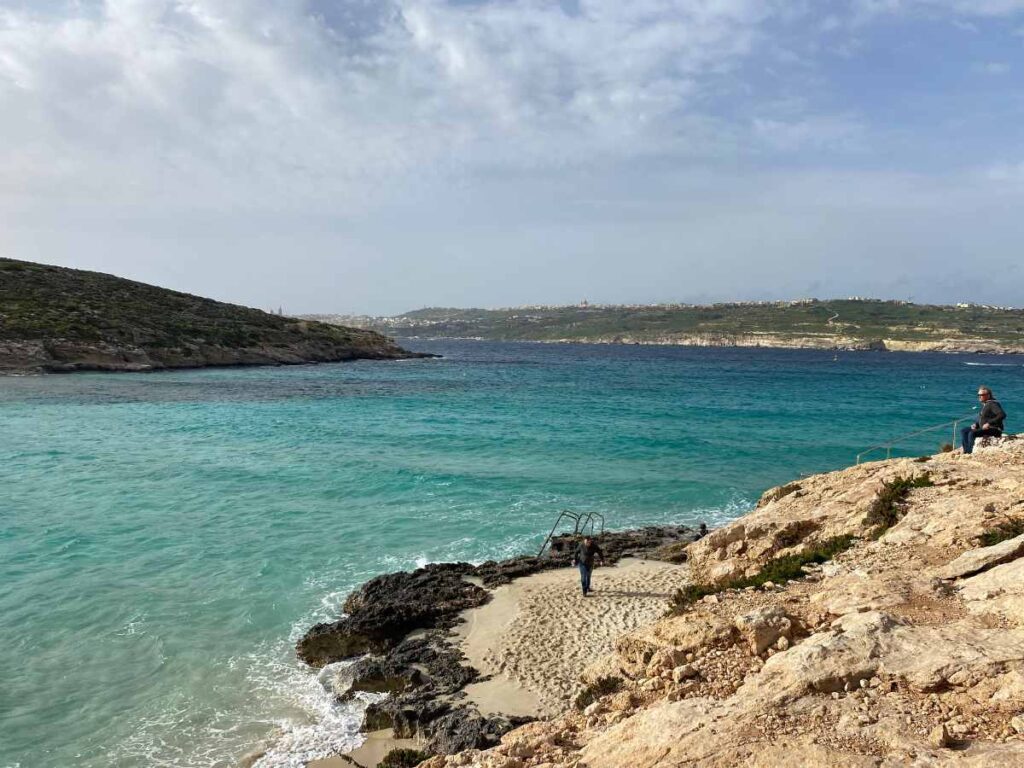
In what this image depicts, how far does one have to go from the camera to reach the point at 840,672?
560cm

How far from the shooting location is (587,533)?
1859cm

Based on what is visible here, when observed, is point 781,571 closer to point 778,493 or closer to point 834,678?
point 834,678

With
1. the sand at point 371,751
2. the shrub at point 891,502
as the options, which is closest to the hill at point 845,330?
the shrub at point 891,502

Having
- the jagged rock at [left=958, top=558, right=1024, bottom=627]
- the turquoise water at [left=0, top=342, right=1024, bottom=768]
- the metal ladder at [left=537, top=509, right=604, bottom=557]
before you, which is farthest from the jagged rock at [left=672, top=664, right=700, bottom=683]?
the metal ladder at [left=537, top=509, right=604, bottom=557]

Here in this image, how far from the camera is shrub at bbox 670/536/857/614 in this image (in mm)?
9328

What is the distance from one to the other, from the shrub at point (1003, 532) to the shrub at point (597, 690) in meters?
5.22

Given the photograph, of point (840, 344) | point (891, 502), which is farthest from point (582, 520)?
point (840, 344)

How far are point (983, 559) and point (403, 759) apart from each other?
7.48 metres

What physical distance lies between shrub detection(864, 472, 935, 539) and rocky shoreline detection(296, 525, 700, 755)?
534 centimetres

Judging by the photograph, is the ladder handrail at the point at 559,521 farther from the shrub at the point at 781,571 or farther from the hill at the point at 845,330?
the hill at the point at 845,330

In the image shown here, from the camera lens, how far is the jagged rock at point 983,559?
7426 mm

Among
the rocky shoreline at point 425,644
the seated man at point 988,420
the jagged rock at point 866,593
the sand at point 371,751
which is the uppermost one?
the seated man at point 988,420

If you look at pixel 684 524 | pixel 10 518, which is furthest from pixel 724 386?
pixel 10 518

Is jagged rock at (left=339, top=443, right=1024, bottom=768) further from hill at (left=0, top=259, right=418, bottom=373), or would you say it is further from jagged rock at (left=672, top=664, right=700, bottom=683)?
hill at (left=0, top=259, right=418, bottom=373)
